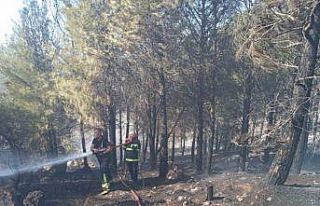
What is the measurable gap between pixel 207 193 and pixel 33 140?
7.89m

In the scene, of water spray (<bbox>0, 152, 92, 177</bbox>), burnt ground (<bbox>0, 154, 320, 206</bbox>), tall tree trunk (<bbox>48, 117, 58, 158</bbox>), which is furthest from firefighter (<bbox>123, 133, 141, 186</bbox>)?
tall tree trunk (<bbox>48, 117, 58, 158</bbox>)

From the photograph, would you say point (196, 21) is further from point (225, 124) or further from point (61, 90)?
point (225, 124)

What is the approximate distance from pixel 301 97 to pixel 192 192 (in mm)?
4308

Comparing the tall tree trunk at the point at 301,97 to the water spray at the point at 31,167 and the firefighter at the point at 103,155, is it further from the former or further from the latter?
the water spray at the point at 31,167

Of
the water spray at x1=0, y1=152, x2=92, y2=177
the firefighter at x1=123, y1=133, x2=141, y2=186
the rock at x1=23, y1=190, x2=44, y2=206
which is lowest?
the rock at x1=23, y1=190, x2=44, y2=206

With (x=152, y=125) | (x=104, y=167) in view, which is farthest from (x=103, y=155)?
(x=152, y=125)

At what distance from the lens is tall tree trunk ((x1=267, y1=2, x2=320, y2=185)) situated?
11307 mm

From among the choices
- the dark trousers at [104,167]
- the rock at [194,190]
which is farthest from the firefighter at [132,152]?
the rock at [194,190]

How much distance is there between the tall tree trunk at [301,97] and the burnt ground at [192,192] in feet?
1.55

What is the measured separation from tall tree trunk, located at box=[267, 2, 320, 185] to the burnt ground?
0.47 meters

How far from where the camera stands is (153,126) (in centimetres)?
2258

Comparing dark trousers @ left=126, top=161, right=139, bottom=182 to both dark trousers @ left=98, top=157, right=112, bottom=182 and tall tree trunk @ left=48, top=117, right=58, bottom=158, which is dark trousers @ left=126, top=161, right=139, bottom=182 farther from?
tall tree trunk @ left=48, top=117, right=58, bottom=158

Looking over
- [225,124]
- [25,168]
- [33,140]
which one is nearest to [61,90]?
[33,140]

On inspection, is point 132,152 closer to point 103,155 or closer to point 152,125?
point 103,155
